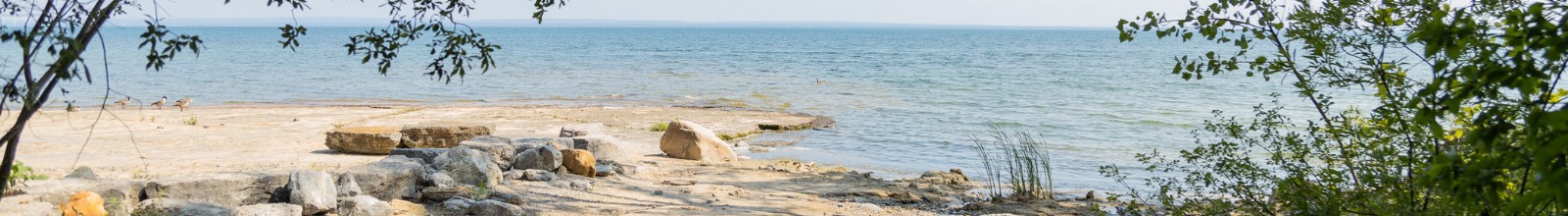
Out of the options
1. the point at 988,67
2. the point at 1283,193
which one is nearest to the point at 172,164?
the point at 1283,193

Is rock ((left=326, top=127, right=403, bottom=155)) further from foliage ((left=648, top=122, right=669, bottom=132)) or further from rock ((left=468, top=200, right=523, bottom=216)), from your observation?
foliage ((left=648, top=122, right=669, bottom=132))

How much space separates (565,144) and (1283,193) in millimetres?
7307

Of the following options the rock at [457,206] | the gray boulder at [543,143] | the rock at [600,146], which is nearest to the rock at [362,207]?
the rock at [457,206]

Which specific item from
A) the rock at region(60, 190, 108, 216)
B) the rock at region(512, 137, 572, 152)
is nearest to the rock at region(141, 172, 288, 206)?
the rock at region(60, 190, 108, 216)

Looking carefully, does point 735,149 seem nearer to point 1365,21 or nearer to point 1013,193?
point 1013,193

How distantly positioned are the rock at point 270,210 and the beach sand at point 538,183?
2.45ft

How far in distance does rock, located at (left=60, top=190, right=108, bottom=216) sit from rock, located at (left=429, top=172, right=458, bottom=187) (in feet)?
9.01

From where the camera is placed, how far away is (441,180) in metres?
8.42

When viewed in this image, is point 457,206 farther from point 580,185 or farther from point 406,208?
point 580,185

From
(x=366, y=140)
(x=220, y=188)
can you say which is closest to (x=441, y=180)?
(x=220, y=188)

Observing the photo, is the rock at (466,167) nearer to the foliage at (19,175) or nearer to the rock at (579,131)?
the foliage at (19,175)

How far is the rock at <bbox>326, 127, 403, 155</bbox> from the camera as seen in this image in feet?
37.6

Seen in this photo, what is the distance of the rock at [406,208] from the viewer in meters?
7.47

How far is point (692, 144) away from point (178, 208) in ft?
26.7
